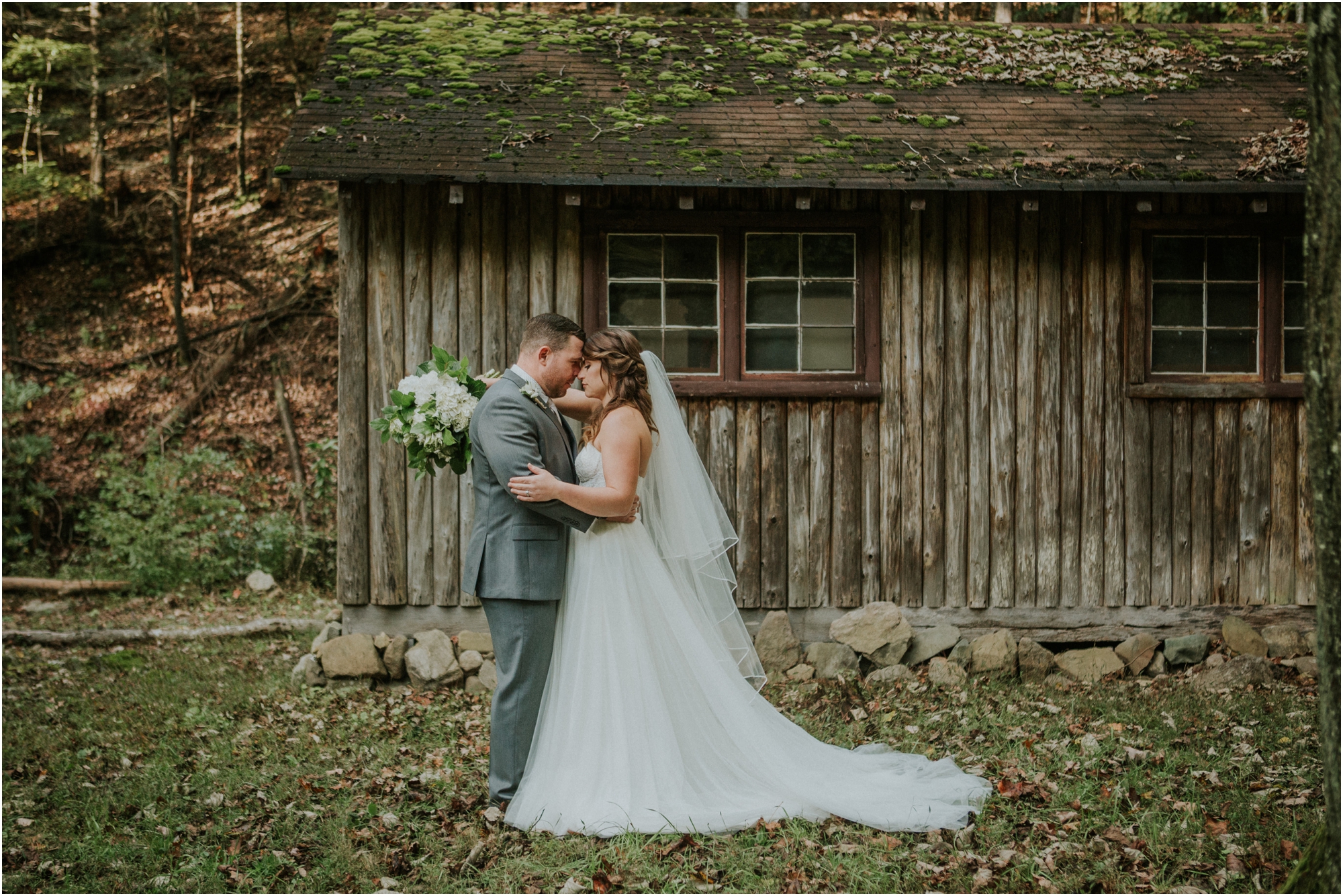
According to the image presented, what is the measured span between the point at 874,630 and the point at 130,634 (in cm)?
626

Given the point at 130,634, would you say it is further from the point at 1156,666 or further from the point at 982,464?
the point at 1156,666

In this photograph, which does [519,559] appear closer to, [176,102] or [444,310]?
[444,310]

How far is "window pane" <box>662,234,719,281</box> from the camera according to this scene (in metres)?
6.81

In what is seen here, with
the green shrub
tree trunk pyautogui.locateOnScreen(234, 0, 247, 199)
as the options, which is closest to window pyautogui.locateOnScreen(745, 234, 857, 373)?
the green shrub

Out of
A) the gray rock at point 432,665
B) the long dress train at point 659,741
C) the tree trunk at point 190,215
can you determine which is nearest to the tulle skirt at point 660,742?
the long dress train at point 659,741

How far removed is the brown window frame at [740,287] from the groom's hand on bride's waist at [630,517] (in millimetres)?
2294

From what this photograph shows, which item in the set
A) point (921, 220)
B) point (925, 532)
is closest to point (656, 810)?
point (925, 532)

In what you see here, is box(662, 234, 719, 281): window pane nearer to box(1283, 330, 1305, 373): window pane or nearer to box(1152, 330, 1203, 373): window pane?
box(1152, 330, 1203, 373): window pane

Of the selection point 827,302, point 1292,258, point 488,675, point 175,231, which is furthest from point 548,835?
point 175,231

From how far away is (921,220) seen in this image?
6.82 metres

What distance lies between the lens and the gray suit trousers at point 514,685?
170 inches

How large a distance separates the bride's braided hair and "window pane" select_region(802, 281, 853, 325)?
2.62 meters

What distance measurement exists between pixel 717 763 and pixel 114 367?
12.6 m

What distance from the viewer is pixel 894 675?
6.65 meters
